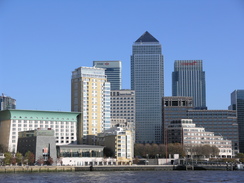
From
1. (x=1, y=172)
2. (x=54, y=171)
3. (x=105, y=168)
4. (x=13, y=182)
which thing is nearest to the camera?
(x=13, y=182)

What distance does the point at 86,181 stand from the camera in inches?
5025

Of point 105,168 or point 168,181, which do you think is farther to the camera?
point 105,168

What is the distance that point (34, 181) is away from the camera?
416 ft

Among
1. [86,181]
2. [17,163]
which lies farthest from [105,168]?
[86,181]

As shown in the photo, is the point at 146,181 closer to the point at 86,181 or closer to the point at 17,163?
the point at 86,181

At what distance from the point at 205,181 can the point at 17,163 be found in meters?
96.0

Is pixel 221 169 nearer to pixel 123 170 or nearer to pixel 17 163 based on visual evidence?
pixel 123 170

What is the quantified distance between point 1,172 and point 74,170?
3026 cm

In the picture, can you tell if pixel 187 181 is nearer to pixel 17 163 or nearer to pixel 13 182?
pixel 13 182

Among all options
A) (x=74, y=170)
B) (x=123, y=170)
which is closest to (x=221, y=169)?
(x=123, y=170)

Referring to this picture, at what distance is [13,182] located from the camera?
12231 cm

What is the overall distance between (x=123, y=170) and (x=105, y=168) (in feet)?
22.9

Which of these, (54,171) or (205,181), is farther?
(54,171)

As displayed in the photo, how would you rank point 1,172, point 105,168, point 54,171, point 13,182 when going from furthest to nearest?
point 105,168
point 54,171
point 1,172
point 13,182
